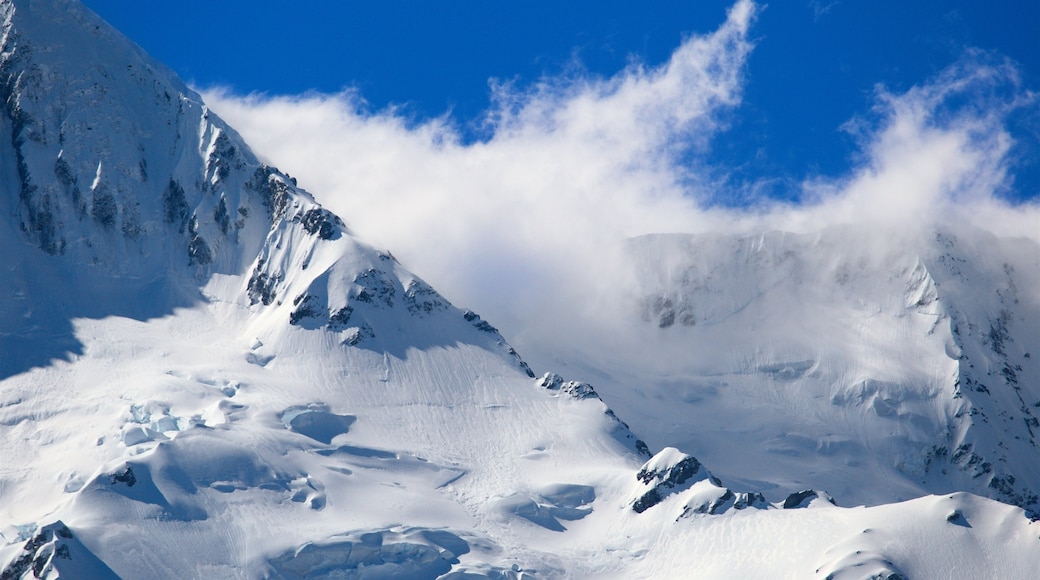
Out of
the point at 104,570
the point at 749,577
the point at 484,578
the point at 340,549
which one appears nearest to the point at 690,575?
the point at 749,577

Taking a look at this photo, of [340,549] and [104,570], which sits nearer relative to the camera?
[104,570]

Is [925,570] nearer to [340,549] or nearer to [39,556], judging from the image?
[340,549]

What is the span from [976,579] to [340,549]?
7498 centimetres

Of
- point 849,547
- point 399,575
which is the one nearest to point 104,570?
point 399,575

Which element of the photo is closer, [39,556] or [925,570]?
[39,556]

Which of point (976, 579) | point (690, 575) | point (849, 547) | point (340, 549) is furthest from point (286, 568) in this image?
point (976, 579)

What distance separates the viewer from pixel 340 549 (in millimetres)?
199000

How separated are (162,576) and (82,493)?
17639 mm

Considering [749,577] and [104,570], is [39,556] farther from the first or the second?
[749,577]

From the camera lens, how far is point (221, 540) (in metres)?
198

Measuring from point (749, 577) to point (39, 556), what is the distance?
263 feet

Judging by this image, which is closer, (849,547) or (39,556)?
(39,556)

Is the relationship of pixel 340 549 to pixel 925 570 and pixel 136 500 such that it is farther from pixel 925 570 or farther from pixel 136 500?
pixel 925 570

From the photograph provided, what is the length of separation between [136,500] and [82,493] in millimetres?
6324
